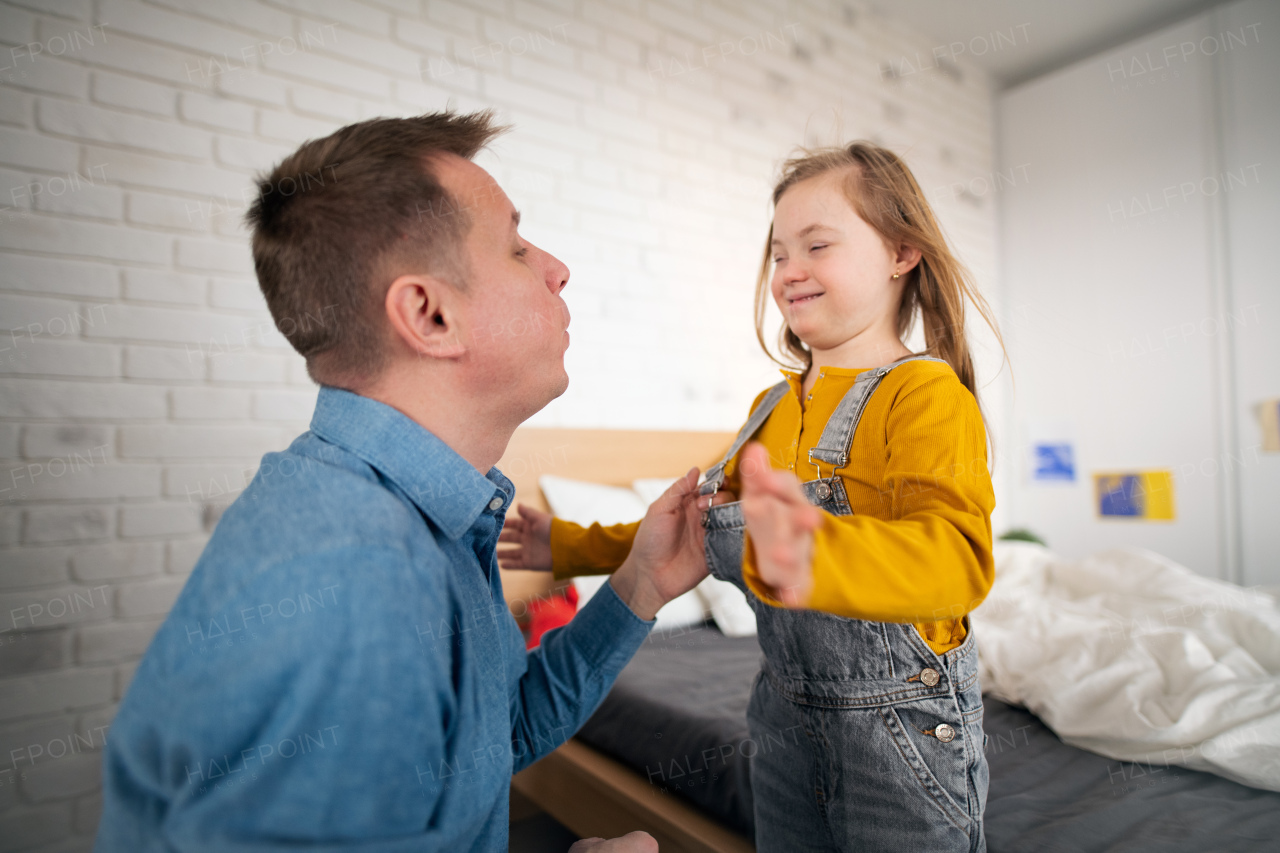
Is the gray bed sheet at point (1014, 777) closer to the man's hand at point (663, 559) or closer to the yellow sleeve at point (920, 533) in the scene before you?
the man's hand at point (663, 559)

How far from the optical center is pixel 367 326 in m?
0.82

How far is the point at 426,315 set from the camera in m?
0.83

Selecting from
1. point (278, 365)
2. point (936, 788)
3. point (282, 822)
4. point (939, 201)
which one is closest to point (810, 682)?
point (936, 788)

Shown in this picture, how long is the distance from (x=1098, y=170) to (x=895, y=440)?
13.2 feet

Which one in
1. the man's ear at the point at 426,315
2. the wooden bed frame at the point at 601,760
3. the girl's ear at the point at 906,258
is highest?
the girl's ear at the point at 906,258

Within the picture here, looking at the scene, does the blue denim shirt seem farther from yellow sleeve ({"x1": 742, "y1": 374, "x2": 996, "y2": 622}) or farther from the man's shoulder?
yellow sleeve ({"x1": 742, "y1": 374, "x2": 996, "y2": 622})

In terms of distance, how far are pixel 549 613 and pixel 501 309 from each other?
127cm

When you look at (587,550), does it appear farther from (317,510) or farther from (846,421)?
(317,510)

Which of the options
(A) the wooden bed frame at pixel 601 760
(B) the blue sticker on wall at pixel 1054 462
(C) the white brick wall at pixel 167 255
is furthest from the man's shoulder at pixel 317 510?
(B) the blue sticker on wall at pixel 1054 462

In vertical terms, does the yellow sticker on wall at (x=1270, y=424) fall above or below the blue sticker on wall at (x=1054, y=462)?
above

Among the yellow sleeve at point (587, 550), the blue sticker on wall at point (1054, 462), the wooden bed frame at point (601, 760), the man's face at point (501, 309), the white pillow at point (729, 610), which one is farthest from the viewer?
the blue sticker on wall at point (1054, 462)

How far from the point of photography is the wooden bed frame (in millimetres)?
1315

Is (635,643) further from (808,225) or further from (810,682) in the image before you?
(808,225)

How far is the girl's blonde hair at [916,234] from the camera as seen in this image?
1.10 m
